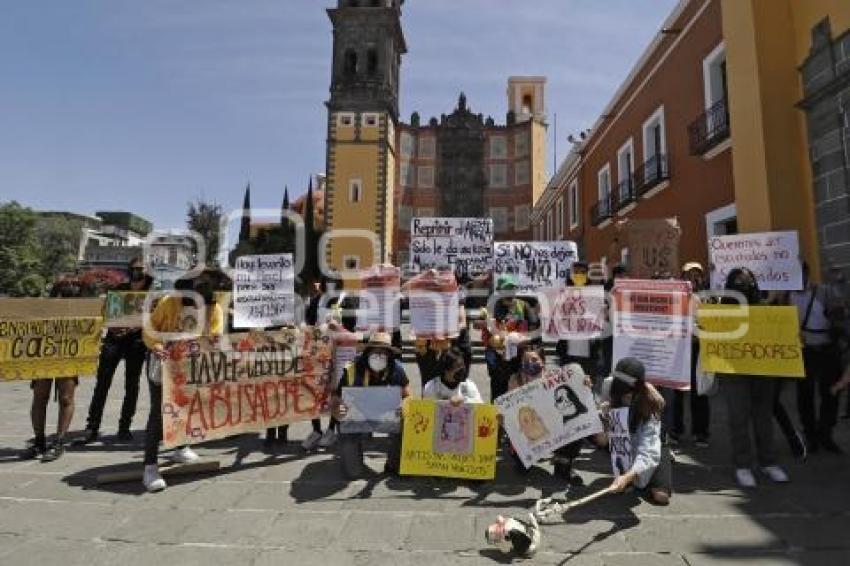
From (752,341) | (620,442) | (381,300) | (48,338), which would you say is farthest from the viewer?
(381,300)

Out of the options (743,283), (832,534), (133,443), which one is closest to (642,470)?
(832,534)

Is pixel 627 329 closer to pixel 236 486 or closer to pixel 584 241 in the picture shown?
pixel 236 486

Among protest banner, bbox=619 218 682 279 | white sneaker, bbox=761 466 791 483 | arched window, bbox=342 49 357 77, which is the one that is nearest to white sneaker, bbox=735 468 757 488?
white sneaker, bbox=761 466 791 483

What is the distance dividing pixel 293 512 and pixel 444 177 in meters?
46.0

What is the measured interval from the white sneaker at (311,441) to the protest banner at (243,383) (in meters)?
0.34

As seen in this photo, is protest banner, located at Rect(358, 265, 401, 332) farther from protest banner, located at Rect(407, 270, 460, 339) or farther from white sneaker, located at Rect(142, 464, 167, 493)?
white sneaker, located at Rect(142, 464, 167, 493)

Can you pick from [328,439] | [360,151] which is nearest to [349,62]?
[360,151]

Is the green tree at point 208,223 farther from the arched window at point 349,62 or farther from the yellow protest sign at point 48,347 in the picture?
the yellow protest sign at point 48,347

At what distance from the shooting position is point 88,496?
437 centimetres

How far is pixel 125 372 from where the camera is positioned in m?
6.18

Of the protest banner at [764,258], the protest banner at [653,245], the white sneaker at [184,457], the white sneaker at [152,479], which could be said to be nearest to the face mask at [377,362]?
the white sneaker at [184,457]

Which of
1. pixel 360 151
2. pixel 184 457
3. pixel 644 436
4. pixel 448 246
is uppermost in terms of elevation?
pixel 360 151

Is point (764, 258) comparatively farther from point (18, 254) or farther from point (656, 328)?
point (18, 254)

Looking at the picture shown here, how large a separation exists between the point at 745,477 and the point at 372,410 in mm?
2958
